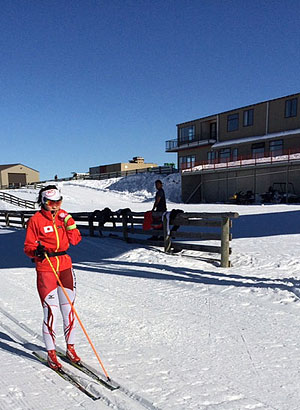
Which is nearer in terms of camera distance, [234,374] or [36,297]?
[234,374]

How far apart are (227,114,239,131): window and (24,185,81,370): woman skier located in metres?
34.6

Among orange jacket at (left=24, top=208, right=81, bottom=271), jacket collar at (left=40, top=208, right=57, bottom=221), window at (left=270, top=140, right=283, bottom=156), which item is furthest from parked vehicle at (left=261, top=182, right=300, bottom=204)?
jacket collar at (left=40, top=208, right=57, bottom=221)

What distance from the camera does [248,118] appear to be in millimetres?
34156

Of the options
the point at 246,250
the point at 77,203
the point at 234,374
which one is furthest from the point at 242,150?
the point at 234,374

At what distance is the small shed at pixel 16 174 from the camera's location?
5903 centimetres

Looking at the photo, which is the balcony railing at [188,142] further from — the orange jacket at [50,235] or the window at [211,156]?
the orange jacket at [50,235]

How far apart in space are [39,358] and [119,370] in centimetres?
92

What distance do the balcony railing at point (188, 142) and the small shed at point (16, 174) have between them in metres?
30.3

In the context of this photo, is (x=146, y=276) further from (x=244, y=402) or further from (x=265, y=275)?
(x=244, y=402)

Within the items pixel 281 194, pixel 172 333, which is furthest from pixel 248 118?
→ pixel 172 333

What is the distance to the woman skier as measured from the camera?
10.7 ft

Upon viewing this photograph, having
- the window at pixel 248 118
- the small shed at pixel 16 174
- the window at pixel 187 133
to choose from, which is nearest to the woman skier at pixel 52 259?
the window at pixel 248 118

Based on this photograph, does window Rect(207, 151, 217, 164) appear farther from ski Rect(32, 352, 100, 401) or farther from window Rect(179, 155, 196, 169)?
ski Rect(32, 352, 100, 401)

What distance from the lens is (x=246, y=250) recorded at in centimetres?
862
